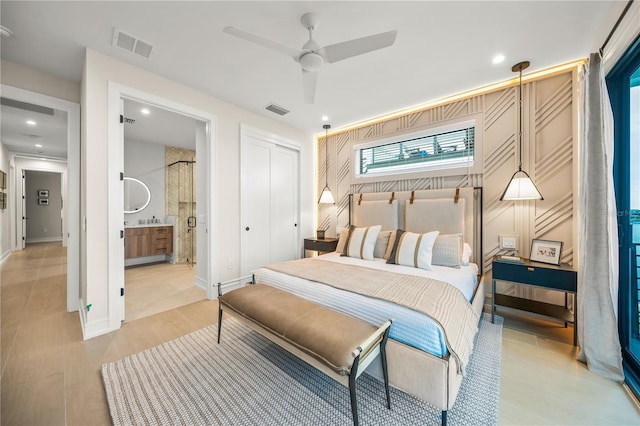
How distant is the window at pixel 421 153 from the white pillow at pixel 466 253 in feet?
3.30

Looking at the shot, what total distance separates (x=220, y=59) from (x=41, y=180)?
10673 millimetres

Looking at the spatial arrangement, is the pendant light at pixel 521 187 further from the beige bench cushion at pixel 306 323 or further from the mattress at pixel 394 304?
the beige bench cushion at pixel 306 323

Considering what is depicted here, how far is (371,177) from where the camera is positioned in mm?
4031

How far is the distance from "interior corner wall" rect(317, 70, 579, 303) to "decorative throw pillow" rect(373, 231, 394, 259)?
0.96 m

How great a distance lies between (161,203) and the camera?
572cm

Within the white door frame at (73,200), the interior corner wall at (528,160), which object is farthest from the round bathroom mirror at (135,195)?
the interior corner wall at (528,160)

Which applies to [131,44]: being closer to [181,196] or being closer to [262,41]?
[262,41]

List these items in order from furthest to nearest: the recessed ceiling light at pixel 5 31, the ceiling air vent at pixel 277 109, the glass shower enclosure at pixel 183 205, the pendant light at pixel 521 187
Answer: the glass shower enclosure at pixel 183 205 < the ceiling air vent at pixel 277 109 < the pendant light at pixel 521 187 < the recessed ceiling light at pixel 5 31

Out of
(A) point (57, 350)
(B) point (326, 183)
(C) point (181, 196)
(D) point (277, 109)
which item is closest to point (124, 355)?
(A) point (57, 350)

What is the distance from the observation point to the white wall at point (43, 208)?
325 inches

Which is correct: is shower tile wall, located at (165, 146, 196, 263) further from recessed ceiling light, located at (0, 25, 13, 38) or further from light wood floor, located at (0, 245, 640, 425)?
recessed ceiling light, located at (0, 25, 13, 38)

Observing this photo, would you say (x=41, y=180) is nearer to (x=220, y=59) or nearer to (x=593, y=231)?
(x=220, y=59)

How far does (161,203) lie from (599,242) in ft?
23.3

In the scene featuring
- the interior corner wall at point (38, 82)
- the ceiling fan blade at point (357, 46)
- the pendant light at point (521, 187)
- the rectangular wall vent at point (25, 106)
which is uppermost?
the rectangular wall vent at point (25, 106)
